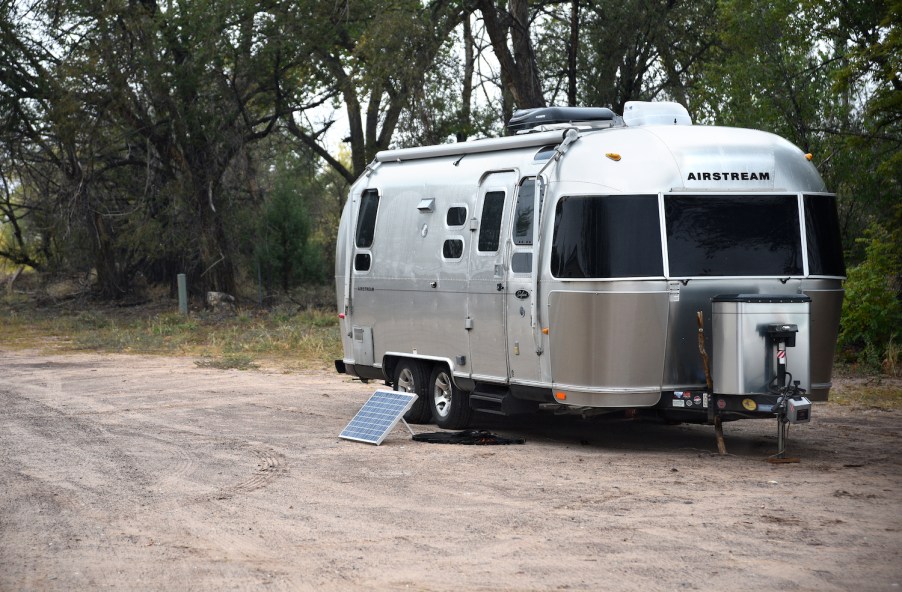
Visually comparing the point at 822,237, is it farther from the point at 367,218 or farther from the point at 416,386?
the point at 367,218

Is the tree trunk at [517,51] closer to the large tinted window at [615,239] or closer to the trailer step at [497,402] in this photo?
the trailer step at [497,402]

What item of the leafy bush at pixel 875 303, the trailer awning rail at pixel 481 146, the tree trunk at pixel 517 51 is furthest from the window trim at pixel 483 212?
the tree trunk at pixel 517 51

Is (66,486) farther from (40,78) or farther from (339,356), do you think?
(40,78)

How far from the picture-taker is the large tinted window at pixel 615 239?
10.4m

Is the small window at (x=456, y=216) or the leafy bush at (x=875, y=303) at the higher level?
the small window at (x=456, y=216)

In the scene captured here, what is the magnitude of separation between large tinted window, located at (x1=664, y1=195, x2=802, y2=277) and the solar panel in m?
3.09

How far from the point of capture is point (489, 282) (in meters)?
11.6

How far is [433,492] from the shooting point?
29.9ft

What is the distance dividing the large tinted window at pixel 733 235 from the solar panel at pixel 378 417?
10.1 feet

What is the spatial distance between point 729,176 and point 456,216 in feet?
9.63

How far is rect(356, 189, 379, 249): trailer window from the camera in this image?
1379cm

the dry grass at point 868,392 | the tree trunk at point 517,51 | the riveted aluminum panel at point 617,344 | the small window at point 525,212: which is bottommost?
the dry grass at point 868,392

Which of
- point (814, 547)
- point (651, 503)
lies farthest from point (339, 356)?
point (814, 547)

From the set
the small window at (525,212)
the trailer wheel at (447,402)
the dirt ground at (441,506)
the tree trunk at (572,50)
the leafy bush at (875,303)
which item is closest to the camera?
the dirt ground at (441,506)
